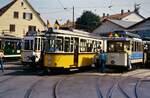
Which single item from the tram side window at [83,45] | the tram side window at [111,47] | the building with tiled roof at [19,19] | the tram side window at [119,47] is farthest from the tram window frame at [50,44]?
the building with tiled roof at [19,19]

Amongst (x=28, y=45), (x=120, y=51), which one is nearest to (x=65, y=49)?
(x=120, y=51)

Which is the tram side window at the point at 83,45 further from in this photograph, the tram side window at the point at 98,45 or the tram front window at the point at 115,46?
the tram side window at the point at 98,45

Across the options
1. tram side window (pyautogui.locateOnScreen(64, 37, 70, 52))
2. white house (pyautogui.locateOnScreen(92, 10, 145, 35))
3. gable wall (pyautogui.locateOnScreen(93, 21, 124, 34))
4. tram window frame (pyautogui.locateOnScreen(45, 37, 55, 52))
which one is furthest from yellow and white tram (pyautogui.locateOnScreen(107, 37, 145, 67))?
gable wall (pyautogui.locateOnScreen(93, 21, 124, 34))

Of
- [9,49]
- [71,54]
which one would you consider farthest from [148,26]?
[71,54]

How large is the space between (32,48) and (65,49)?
614 centimetres

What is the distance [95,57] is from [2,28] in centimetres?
3881

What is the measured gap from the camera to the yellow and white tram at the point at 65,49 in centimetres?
2198

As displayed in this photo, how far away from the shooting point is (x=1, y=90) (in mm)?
15109

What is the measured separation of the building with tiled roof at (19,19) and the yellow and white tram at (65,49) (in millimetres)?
39720

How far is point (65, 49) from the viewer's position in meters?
22.6

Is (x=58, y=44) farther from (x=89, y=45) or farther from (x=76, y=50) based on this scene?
(x=89, y=45)

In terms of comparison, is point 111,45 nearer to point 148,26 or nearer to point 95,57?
point 95,57

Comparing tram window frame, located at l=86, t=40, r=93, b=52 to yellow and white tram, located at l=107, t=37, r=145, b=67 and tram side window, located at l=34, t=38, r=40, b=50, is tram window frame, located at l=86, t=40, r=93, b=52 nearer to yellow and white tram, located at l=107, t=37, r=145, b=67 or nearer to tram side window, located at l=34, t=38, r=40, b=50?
yellow and white tram, located at l=107, t=37, r=145, b=67

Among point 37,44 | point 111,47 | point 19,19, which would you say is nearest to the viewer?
point 111,47
